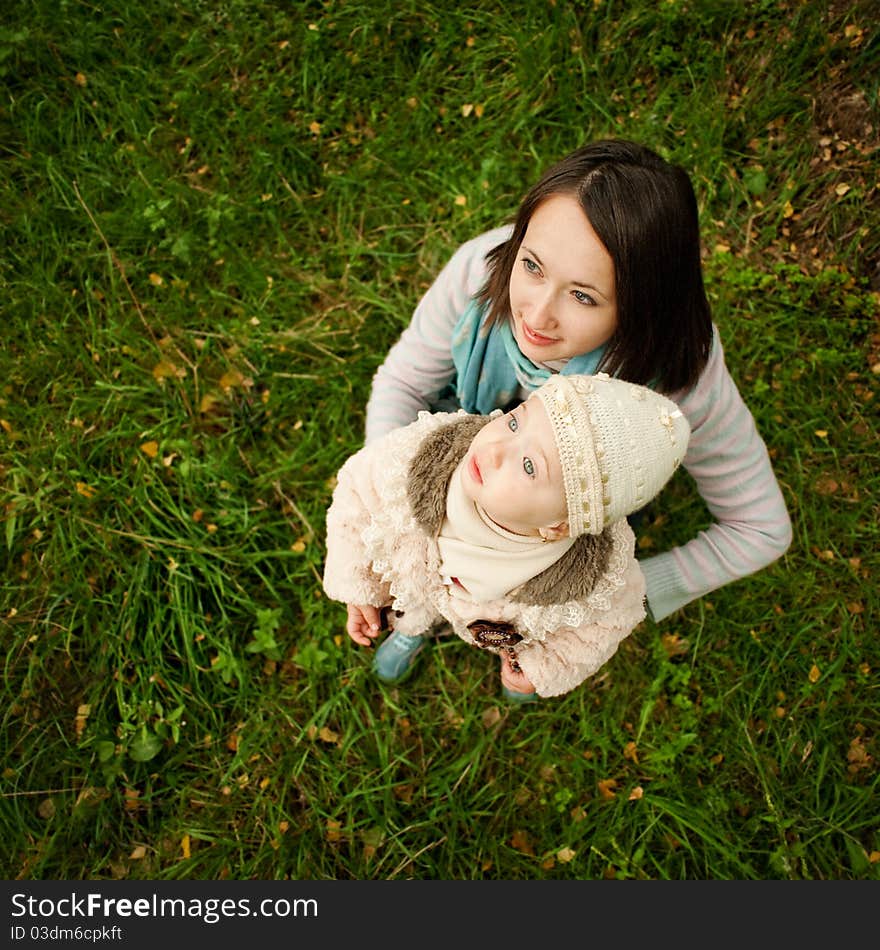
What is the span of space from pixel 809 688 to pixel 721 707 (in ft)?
1.37

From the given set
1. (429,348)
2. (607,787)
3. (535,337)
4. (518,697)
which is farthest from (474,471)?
(607,787)

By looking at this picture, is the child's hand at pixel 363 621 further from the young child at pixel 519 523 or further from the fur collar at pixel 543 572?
the fur collar at pixel 543 572

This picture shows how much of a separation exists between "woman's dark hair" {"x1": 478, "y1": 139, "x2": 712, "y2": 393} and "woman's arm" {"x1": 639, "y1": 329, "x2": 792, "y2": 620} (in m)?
0.20

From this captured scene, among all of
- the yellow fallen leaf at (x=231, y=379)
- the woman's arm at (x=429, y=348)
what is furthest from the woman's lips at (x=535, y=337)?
the yellow fallen leaf at (x=231, y=379)

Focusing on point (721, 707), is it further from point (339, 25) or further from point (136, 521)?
point (339, 25)

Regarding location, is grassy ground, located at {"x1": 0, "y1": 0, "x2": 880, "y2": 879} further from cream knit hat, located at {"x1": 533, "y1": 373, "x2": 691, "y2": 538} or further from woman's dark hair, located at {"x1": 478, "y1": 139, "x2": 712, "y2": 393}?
cream knit hat, located at {"x1": 533, "y1": 373, "x2": 691, "y2": 538}

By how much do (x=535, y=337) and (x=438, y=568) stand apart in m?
0.75

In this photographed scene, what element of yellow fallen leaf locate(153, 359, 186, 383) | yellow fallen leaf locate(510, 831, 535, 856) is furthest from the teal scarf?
yellow fallen leaf locate(510, 831, 535, 856)

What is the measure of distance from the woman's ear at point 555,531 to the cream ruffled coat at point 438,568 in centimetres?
15

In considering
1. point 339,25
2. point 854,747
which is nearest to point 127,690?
point 854,747

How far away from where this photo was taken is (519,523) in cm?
186

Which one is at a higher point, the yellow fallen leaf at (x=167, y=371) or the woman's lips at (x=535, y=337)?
the woman's lips at (x=535, y=337)

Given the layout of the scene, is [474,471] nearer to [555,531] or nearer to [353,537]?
[555,531]

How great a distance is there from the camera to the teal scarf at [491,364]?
7.67 feet
